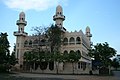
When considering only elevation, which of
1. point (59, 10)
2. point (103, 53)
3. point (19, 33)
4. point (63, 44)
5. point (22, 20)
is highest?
point (59, 10)

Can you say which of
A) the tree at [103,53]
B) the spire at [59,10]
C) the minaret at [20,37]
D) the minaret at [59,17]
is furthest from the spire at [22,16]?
the tree at [103,53]

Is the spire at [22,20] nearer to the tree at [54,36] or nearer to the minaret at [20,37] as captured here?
the minaret at [20,37]

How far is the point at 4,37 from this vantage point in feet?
227

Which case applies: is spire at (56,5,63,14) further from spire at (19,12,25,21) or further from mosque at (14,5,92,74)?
spire at (19,12,25,21)

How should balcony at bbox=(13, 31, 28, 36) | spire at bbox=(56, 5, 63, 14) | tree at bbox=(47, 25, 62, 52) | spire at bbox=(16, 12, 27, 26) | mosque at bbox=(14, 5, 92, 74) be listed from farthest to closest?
1. spire at bbox=(16, 12, 27, 26)
2. balcony at bbox=(13, 31, 28, 36)
3. spire at bbox=(56, 5, 63, 14)
4. mosque at bbox=(14, 5, 92, 74)
5. tree at bbox=(47, 25, 62, 52)

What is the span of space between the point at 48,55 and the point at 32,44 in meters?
15.7

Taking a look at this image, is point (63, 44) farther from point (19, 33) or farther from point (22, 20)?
point (22, 20)

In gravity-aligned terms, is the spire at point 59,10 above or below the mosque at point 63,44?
above

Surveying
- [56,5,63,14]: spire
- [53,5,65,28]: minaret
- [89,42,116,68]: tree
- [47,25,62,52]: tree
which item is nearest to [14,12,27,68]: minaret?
[53,5,65,28]: minaret

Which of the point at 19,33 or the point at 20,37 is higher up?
the point at 19,33

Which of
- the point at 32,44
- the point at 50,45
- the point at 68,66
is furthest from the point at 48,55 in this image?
the point at 32,44

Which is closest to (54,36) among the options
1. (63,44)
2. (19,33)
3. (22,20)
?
(63,44)

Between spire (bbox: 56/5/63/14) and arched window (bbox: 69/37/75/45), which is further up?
spire (bbox: 56/5/63/14)

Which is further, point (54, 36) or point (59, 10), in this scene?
point (59, 10)
